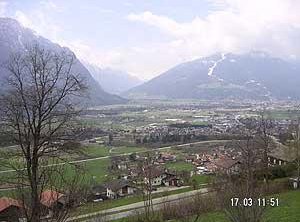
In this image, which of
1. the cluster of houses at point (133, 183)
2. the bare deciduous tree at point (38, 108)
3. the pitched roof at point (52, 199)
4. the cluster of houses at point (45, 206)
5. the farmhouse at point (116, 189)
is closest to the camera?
the cluster of houses at point (45, 206)

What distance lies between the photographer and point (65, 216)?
8.62 meters

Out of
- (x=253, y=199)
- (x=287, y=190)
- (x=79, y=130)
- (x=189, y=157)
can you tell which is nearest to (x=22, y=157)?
(x=79, y=130)

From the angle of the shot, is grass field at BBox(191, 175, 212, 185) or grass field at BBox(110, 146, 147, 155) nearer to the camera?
grass field at BBox(191, 175, 212, 185)

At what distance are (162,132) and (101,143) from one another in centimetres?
2561

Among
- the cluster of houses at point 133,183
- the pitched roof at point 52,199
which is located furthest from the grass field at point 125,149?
the pitched roof at point 52,199

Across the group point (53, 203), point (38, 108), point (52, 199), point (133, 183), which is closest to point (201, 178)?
point (133, 183)

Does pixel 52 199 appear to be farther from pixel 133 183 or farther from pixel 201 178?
pixel 201 178

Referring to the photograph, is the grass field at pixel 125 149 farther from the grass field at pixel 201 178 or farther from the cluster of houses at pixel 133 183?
the grass field at pixel 201 178

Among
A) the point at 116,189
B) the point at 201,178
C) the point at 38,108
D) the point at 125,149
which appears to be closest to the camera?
the point at 38,108

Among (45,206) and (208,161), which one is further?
(208,161)

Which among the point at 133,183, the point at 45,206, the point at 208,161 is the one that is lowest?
the point at 208,161

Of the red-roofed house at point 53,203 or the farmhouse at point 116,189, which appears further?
the farmhouse at point 116,189

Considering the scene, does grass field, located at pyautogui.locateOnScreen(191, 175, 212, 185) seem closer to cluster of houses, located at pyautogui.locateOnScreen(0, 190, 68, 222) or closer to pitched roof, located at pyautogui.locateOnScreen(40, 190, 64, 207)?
pitched roof, located at pyautogui.locateOnScreen(40, 190, 64, 207)

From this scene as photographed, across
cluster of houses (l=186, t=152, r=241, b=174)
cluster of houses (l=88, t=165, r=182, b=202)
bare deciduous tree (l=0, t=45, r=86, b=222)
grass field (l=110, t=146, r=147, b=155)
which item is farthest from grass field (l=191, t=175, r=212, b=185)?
bare deciduous tree (l=0, t=45, r=86, b=222)
